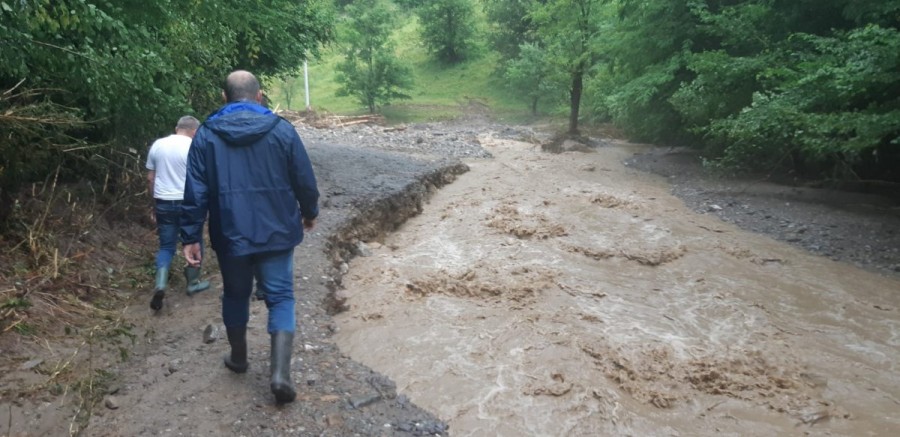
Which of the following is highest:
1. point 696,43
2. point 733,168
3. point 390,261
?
point 696,43

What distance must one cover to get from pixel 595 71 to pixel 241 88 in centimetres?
2086

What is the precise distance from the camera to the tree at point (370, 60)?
31.4 meters

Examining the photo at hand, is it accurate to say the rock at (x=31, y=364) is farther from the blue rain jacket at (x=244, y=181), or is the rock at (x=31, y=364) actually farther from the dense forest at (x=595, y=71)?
the dense forest at (x=595, y=71)

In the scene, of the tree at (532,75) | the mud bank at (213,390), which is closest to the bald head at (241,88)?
the mud bank at (213,390)

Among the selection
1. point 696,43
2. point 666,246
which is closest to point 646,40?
point 696,43

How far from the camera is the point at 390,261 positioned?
28.7 ft

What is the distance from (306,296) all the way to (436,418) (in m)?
2.48

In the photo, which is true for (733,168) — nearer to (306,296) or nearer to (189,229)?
(306,296)

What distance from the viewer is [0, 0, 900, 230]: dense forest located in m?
5.20

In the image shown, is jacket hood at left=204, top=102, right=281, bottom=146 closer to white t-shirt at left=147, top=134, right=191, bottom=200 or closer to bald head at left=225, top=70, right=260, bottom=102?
bald head at left=225, top=70, right=260, bottom=102

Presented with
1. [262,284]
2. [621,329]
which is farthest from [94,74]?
[621,329]

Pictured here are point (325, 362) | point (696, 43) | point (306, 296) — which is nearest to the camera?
point (325, 362)

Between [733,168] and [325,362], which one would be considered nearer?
[325,362]

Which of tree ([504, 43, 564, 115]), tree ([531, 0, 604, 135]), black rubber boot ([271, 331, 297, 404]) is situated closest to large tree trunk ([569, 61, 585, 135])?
tree ([531, 0, 604, 135])
